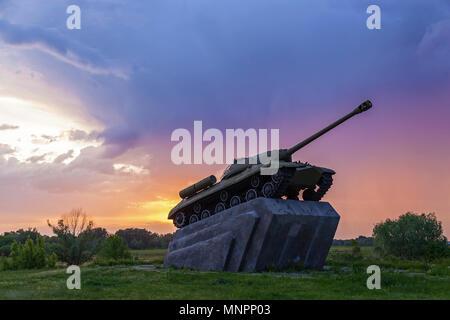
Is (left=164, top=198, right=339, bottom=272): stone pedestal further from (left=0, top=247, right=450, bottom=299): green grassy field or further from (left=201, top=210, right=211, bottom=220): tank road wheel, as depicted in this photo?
(left=0, top=247, right=450, bottom=299): green grassy field

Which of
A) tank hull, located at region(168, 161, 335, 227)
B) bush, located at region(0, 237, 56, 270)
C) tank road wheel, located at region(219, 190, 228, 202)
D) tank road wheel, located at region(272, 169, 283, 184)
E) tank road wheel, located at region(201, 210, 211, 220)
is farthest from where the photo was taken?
bush, located at region(0, 237, 56, 270)

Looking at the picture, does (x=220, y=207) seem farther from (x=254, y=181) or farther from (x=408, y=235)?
(x=408, y=235)

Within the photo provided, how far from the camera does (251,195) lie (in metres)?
21.2

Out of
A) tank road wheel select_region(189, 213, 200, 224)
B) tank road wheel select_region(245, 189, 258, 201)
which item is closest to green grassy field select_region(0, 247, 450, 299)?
tank road wheel select_region(245, 189, 258, 201)

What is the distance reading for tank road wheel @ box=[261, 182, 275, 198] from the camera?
65.7 feet

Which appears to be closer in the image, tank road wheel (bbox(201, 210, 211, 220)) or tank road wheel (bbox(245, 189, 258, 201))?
tank road wheel (bbox(245, 189, 258, 201))

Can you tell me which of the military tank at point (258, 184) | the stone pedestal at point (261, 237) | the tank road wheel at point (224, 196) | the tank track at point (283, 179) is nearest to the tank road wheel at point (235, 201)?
the military tank at point (258, 184)

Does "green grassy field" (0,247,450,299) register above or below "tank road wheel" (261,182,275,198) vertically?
below

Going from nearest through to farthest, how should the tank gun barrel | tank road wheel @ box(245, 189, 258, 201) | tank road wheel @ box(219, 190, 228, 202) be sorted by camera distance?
the tank gun barrel
tank road wheel @ box(245, 189, 258, 201)
tank road wheel @ box(219, 190, 228, 202)

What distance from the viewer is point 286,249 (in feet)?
66.8

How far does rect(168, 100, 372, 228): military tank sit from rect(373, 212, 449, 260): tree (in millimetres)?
29522

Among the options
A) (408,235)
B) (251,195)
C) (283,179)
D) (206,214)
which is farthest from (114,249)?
(408,235)
